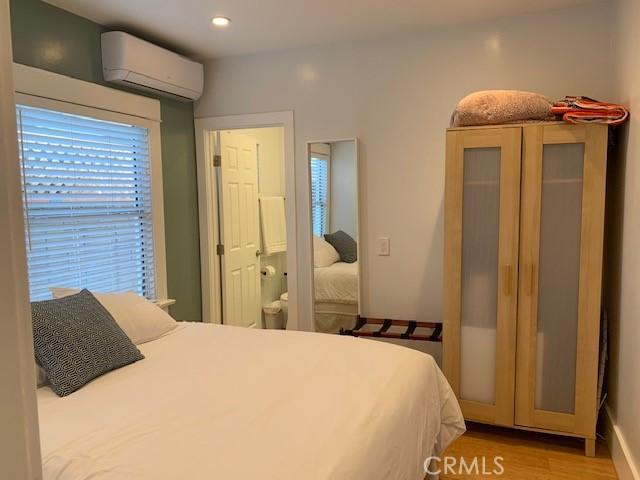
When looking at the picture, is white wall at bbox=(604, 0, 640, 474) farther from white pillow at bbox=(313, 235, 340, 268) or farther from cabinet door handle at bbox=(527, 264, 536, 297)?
white pillow at bbox=(313, 235, 340, 268)

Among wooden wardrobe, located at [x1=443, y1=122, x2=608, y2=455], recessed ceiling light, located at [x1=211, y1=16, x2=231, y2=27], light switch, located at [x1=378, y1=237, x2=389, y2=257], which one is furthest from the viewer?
light switch, located at [x1=378, y1=237, x2=389, y2=257]

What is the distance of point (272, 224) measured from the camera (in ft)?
15.2

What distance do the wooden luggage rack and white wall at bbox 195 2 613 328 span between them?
0.06 meters

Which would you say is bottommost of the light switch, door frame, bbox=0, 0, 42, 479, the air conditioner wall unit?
the light switch

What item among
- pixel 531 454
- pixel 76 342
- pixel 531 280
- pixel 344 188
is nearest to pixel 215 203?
pixel 344 188

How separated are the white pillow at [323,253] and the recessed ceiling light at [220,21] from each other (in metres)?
1.52

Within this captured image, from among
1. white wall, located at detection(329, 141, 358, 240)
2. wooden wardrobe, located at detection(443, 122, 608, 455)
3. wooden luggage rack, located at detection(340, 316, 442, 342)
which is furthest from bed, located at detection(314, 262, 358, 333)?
wooden wardrobe, located at detection(443, 122, 608, 455)

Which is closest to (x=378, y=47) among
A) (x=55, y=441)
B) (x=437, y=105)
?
(x=437, y=105)

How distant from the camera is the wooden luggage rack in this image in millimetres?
3070

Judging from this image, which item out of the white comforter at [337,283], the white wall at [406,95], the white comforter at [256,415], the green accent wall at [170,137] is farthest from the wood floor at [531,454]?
the green accent wall at [170,137]

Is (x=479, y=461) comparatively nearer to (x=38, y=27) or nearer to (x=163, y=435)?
(x=163, y=435)

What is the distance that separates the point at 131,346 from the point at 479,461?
1.87 meters

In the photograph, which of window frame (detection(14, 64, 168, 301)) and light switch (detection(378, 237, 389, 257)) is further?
light switch (detection(378, 237, 389, 257))

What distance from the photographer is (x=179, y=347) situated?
95.0 inches
